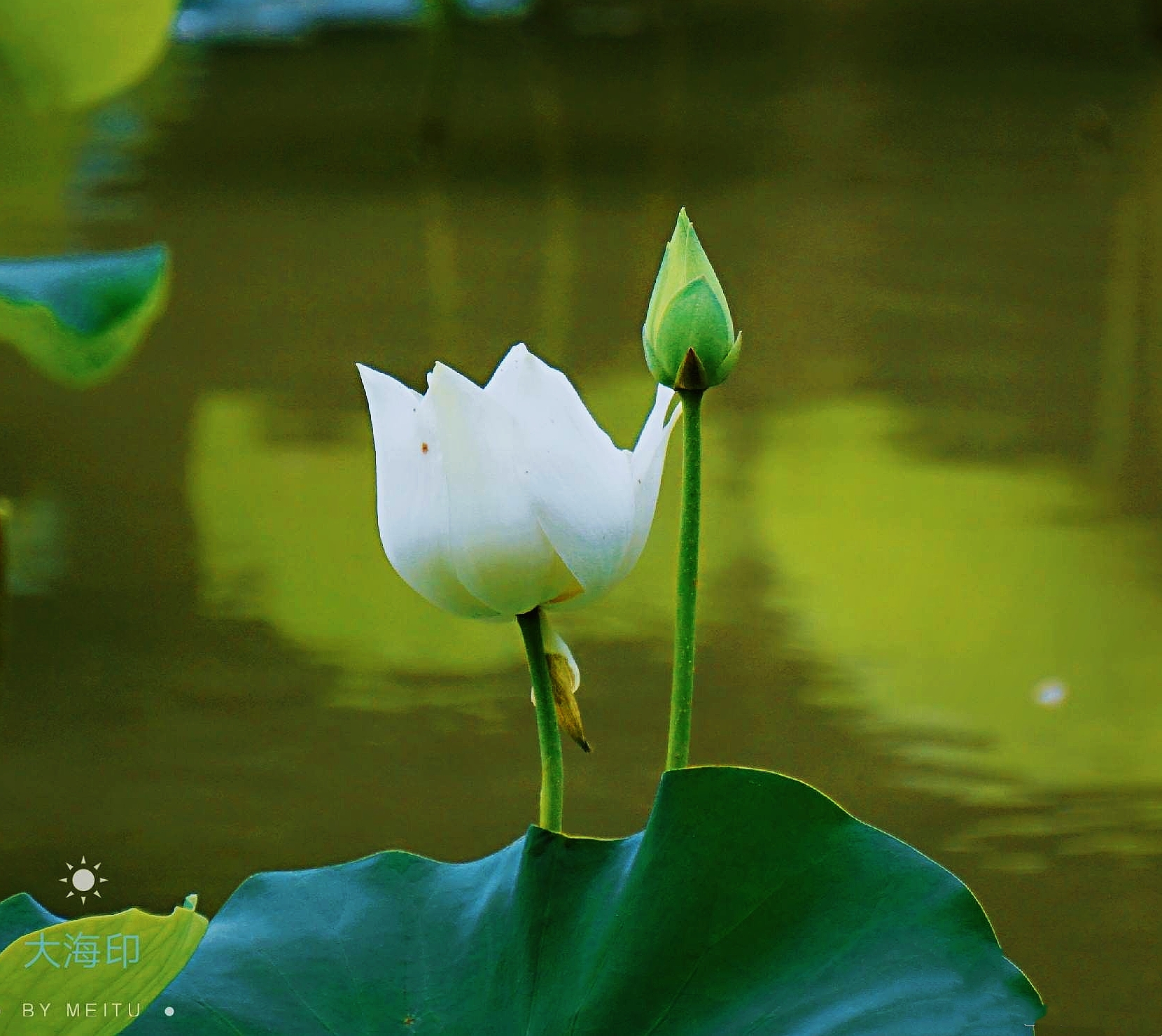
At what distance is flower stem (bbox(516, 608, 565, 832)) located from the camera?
330 mm

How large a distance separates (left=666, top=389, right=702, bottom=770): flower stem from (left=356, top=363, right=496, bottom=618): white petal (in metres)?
0.05

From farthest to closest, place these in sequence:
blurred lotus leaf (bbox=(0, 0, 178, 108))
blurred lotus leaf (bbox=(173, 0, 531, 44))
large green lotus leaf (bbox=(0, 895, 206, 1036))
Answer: blurred lotus leaf (bbox=(173, 0, 531, 44)) → blurred lotus leaf (bbox=(0, 0, 178, 108)) → large green lotus leaf (bbox=(0, 895, 206, 1036))

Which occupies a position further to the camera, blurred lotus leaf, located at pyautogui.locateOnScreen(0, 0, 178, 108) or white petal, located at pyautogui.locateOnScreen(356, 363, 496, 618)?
blurred lotus leaf, located at pyautogui.locateOnScreen(0, 0, 178, 108)

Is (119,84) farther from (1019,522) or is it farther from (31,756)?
(1019,522)

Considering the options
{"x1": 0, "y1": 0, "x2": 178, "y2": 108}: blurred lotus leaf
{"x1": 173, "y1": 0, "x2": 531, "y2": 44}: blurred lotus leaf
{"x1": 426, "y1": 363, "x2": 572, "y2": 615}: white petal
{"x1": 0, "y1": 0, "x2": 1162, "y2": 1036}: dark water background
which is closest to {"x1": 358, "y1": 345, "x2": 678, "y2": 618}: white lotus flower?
{"x1": 426, "y1": 363, "x2": 572, "y2": 615}: white petal

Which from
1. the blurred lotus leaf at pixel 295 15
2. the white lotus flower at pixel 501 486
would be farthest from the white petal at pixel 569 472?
the blurred lotus leaf at pixel 295 15

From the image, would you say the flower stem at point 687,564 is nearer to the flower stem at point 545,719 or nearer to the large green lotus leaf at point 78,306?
the flower stem at point 545,719

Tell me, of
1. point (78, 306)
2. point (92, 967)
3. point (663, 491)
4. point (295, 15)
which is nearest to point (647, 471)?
point (92, 967)

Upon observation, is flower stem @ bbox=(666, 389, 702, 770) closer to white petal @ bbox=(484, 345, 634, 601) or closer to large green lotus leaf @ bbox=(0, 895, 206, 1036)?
white petal @ bbox=(484, 345, 634, 601)

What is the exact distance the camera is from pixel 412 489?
0.32 metres

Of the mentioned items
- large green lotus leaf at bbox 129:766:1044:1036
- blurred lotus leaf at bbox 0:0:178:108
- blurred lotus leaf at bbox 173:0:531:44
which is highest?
blurred lotus leaf at bbox 173:0:531:44

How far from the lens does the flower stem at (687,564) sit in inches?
12.3

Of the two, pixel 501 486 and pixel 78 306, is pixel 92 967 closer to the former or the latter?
pixel 501 486

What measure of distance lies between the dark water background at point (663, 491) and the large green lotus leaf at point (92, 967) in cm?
52
